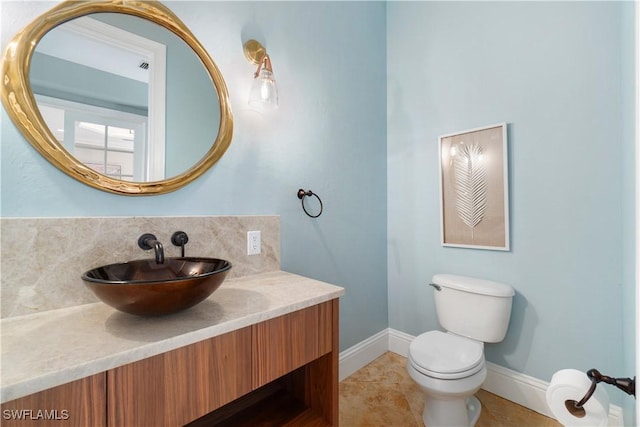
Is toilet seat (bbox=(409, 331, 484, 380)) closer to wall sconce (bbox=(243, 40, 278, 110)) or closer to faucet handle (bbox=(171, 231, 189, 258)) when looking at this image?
faucet handle (bbox=(171, 231, 189, 258))

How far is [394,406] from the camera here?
1570 millimetres

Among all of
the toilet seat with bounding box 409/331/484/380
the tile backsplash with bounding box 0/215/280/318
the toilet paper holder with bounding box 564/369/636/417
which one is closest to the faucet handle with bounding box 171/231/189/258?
the tile backsplash with bounding box 0/215/280/318

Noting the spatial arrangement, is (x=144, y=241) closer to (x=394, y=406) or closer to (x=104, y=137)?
(x=104, y=137)

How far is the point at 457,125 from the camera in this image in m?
1.80

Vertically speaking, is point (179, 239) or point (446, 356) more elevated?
point (179, 239)

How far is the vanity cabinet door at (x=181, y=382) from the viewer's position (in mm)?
614

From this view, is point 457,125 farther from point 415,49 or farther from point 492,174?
point 415,49

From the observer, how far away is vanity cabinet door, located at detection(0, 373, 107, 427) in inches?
20.1

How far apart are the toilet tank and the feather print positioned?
0.37m

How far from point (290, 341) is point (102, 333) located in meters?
0.51

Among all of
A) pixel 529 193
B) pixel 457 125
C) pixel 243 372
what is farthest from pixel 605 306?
pixel 243 372

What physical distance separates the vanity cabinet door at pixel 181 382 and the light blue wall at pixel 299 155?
1.78 ft

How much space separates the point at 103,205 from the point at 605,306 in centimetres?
223

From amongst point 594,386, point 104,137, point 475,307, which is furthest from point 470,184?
point 104,137
